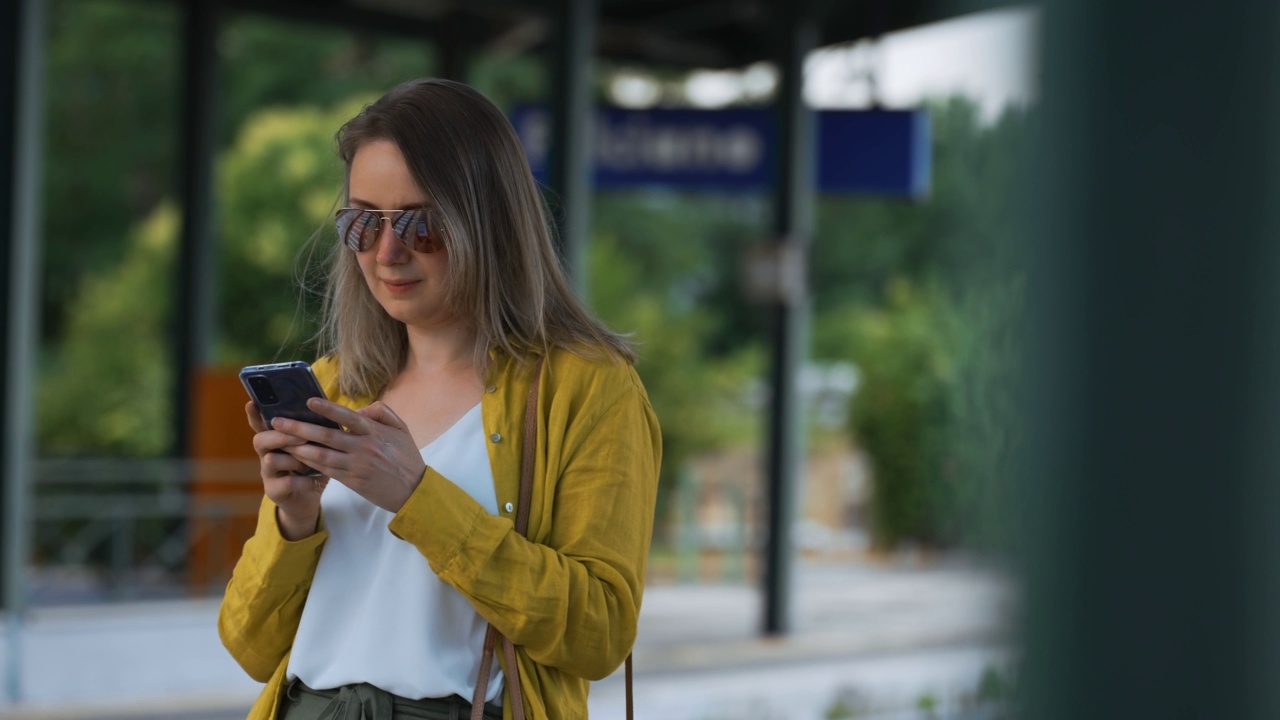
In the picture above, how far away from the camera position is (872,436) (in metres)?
15.9

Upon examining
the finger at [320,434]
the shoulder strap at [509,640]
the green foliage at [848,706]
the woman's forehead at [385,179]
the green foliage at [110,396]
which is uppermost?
the woman's forehead at [385,179]

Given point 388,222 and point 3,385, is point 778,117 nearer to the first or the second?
point 3,385

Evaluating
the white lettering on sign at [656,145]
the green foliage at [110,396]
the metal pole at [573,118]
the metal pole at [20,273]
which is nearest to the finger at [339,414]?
the metal pole at [573,118]

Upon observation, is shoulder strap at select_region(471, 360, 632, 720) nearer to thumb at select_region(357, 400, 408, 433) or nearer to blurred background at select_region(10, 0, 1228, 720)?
thumb at select_region(357, 400, 408, 433)

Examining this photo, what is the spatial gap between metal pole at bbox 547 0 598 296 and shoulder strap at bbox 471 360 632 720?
16.1 feet

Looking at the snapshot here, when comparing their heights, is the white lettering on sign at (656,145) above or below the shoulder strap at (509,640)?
above

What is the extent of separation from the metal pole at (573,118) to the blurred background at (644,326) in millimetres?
20

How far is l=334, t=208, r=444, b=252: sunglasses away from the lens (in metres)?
1.64

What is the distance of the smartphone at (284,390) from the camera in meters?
1.51

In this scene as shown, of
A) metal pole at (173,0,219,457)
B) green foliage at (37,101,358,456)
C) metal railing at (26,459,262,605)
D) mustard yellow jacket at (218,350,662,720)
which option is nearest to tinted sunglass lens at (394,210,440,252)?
mustard yellow jacket at (218,350,662,720)

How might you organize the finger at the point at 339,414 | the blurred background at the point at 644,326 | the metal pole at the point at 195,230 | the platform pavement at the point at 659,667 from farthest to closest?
the metal pole at the point at 195,230 < the platform pavement at the point at 659,667 < the finger at the point at 339,414 < the blurred background at the point at 644,326

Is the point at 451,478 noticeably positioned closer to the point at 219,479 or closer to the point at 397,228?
the point at 397,228

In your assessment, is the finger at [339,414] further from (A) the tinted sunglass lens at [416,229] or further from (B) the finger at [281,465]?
(A) the tinted sunglass lens at [416,229]

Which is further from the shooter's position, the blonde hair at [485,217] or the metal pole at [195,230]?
the metal pole at [195,230]
